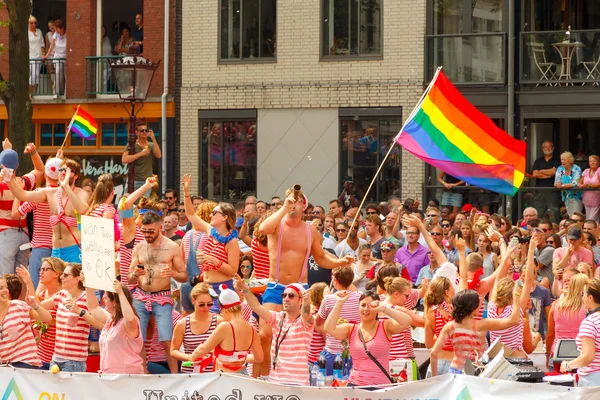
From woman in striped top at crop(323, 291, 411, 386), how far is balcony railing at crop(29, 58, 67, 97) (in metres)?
17.8

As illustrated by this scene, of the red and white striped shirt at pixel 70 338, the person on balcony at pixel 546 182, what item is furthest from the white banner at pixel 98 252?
the person on balcony at pixel 546 182

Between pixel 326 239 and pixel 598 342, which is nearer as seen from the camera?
pixel 598 342

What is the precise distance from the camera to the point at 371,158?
80.2 feet

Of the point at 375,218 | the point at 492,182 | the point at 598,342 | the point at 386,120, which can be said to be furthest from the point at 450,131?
the point at 386,120

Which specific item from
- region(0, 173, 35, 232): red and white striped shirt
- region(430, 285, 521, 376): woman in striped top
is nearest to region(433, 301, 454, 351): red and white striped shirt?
region(430, 285, 521, 376): woman in striped top

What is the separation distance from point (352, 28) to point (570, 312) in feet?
45.0

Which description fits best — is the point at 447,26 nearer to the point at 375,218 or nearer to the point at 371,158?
the point at 371,158


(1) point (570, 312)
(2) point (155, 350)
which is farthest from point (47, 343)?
(1) point (570, 312)

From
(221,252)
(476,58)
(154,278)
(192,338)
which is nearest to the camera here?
(192,338)

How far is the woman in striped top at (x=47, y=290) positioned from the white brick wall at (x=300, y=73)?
492 inches

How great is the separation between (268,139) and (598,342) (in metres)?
15.5

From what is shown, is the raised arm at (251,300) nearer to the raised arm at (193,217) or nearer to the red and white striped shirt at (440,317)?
the red and white striped shirt at (440,317)

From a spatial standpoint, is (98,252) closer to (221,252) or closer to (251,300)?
(251,300)

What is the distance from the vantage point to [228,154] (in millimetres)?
25828
